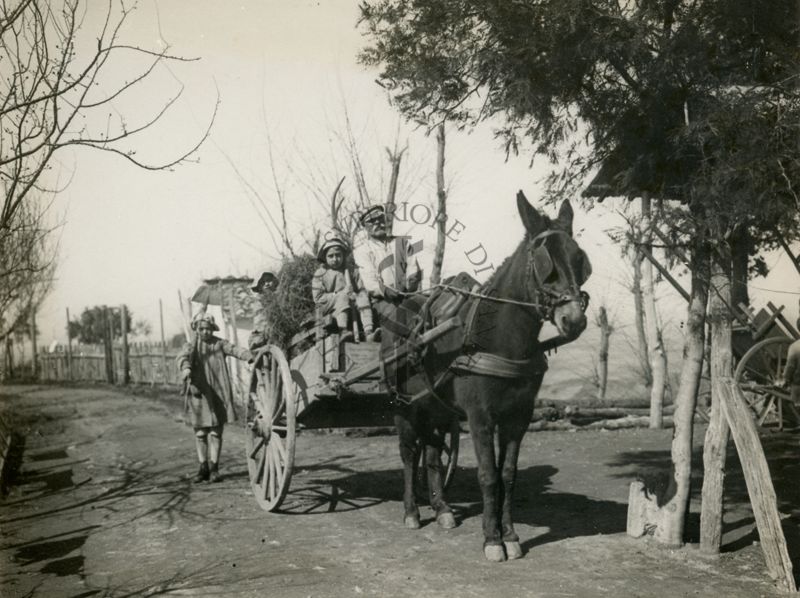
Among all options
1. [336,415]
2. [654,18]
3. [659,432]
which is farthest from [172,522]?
[659,432]

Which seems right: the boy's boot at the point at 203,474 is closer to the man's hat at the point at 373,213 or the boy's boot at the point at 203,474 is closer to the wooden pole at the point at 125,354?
the man's hat at the point at 373,213

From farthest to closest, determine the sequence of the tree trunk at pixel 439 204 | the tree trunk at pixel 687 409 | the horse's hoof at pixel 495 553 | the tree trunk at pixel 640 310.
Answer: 1. the tree trunk at pixel 640 310
2. the tree trunk at pixel 439 204
3. the tree trunk at pixel 687 409
4. the horse's hoof at pixel 495 553

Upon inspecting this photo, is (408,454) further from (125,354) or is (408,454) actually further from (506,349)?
(125,354)

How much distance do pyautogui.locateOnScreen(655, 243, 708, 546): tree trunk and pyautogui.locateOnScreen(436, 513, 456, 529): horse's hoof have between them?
1864 mm

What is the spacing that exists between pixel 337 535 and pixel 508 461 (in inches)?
72.5

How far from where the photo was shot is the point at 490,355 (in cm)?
563

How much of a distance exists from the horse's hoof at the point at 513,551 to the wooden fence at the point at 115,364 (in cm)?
2034

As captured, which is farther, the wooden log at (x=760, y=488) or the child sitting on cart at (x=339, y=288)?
the child sitting on cart at (x=339, y=288)

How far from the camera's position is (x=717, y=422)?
5.83 m

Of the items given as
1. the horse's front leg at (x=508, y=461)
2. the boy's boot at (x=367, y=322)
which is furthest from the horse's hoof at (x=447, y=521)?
the boy's boot at (x=367, y=322)

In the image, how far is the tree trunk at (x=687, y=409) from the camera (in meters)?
5.87

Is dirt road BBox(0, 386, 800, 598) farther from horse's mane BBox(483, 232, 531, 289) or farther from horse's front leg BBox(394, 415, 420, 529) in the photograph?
horse's mane BBox(483, 232, 531, 289)

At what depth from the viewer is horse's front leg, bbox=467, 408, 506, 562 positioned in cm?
570

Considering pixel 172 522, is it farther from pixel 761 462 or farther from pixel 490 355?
pixel 761 462
